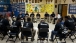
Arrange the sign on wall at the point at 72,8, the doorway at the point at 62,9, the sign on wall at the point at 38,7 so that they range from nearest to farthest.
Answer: the sign on wall at the point at 72,8 < the sign on wall at the point at 38,7 < the doorway at the point at 62,9

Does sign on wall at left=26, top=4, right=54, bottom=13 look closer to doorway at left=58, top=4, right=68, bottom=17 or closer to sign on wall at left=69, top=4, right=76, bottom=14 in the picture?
doorway at left=58, top=4, right=68, bottom=17

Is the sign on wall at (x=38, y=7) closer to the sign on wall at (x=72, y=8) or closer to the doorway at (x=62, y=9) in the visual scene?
the doorway at (x=62, y=9)

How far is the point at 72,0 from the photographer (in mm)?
14039

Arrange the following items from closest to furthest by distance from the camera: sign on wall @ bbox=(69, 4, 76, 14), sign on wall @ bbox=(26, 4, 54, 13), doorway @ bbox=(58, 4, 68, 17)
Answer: sign on wall @ bbox=(69, 4, 76, 14) < sign on wall @ bbox=(26, 4, 54, 13) < doorway @ bbox=(58, 4, 68, 17)

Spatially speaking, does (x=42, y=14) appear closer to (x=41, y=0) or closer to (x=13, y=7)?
(x=41, y=0)

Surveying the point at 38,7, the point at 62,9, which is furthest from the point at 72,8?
the point at 38,7

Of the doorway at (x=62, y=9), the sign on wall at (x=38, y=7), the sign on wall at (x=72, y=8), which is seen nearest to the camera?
the sign on wall at (x=72, y=8)

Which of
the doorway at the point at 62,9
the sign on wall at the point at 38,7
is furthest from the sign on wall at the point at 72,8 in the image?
the sign on wall at the point at 38,7

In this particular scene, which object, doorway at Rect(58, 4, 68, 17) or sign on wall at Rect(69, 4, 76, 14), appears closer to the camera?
sign on wall at Rect(69, 4, 76, 14)

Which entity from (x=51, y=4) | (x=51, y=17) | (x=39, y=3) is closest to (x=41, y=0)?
(x=39, y=3)

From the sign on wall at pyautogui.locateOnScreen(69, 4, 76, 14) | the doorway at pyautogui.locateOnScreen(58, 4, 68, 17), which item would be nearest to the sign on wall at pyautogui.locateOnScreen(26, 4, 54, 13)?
the doorway at pyautogui.locateOnScreen(58, 4, 68, 17)

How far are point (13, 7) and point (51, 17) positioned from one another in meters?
5.98

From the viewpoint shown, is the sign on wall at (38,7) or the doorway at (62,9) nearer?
the sign on wall at (38,7)

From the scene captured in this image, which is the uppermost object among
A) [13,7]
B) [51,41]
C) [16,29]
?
[13,7]
